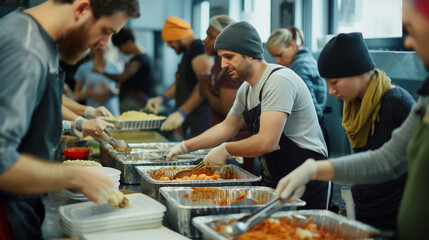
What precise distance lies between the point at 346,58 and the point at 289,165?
653 mm

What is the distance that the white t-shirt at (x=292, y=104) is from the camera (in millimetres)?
2414

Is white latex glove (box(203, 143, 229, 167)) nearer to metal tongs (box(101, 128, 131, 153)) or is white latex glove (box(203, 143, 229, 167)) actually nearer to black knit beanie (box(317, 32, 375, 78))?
black knit beanie (box(317, 32, 375, 78))

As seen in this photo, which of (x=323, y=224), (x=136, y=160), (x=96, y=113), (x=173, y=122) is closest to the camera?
(x=323, y=224)

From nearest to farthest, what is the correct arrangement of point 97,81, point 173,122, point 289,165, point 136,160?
point 289,165, point 136,160, point 173,122, point 97,81

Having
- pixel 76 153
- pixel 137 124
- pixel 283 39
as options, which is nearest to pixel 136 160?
pixel 76 153

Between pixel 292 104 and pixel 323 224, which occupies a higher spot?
pixel 292 104

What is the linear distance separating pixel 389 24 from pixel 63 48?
12.5 feet

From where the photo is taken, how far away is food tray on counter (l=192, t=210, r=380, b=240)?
5.17 ft

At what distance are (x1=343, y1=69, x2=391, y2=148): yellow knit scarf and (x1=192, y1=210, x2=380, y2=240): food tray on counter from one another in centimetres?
60

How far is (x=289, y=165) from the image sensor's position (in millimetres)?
2541

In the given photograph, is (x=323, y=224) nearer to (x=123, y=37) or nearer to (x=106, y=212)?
(x=106, y=212)

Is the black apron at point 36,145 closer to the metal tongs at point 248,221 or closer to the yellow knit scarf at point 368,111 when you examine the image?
the metal tongs at point 248,221

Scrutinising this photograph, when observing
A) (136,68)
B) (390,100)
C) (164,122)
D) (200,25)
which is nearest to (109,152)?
(164,122)

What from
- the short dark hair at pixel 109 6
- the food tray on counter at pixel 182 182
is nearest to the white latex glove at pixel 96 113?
the food tray on counter at pixel 182 182
